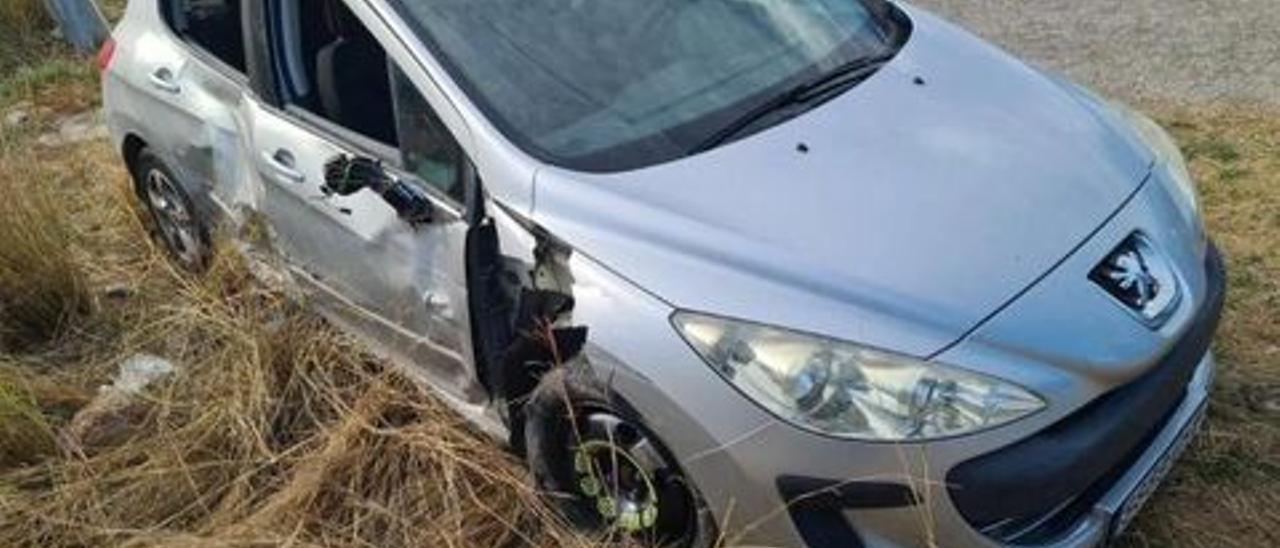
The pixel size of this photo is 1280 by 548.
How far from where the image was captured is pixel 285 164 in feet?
12.1

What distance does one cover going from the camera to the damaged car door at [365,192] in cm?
325

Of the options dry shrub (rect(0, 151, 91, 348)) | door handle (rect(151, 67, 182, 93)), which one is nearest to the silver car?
door handle (rect(151, 67, 182, 93))

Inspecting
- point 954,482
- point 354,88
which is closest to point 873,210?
point 954,482

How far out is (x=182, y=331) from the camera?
4.16 meters

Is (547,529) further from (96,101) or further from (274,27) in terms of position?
(96,101)

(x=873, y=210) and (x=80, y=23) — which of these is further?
(x=80, y=23)

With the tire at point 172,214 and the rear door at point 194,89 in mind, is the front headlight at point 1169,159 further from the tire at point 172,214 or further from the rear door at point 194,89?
the tire at point 172,214

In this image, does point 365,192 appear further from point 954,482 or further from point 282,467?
point 954,482

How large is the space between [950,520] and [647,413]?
65 cm

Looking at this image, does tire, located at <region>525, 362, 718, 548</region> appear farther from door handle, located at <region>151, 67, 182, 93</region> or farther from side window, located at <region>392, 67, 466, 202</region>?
door handle, located at <region>151, 67, 182, 93</region>

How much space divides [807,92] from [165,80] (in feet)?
7.04

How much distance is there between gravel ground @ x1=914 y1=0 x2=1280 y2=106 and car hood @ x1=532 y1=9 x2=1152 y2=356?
111 inches

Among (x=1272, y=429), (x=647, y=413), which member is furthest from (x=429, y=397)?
(x=1272, y=429)

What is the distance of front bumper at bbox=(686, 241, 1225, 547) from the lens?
8.63 ft
